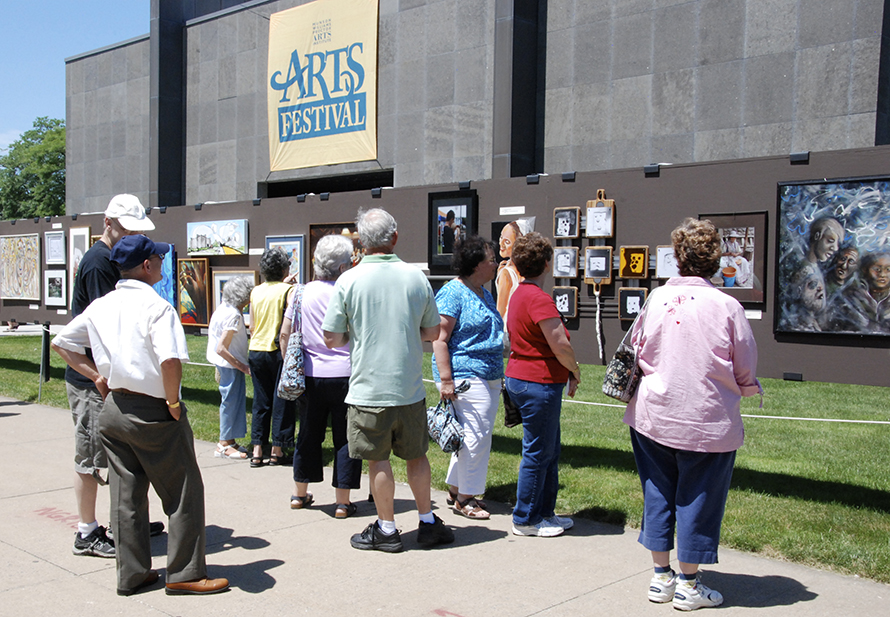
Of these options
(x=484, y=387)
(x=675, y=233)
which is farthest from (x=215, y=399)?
(x=675, y=233)

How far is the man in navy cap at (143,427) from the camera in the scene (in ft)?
13.4

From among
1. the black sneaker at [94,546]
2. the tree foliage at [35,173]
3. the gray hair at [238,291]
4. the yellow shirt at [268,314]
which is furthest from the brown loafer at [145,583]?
the tree foliage at [35,173]

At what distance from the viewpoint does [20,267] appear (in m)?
12.6

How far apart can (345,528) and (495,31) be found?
48.1 ft

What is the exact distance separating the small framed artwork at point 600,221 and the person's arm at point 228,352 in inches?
129

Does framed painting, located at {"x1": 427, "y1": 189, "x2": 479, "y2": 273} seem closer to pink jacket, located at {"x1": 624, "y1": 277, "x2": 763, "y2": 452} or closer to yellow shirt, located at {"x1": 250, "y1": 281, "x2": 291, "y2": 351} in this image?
yellow shirt, located at {"x1": 250, "y1": 281, "x2": 291, "y2": 351}

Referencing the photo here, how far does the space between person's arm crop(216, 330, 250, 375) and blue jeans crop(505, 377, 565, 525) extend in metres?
3.06

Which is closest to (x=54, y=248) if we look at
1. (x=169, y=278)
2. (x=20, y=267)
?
(x=20, y=267)

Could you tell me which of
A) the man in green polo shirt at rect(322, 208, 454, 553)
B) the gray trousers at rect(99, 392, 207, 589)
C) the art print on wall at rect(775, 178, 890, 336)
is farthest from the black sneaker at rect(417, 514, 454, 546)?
the art print on wall at rect(775, 178, 890, 336)

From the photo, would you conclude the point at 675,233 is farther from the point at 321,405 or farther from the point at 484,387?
the point at 321,405

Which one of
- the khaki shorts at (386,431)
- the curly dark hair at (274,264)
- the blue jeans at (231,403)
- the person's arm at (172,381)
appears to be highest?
the curly dark hair at (274,264)

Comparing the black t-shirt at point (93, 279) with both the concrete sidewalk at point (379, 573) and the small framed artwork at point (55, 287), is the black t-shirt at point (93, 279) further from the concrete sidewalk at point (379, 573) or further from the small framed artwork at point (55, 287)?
the small framed artwork at point (55, 287)

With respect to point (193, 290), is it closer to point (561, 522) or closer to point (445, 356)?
point (445, 356)

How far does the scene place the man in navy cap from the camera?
4074mm
